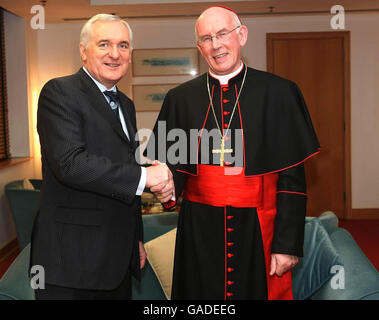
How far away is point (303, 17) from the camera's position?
6102mm

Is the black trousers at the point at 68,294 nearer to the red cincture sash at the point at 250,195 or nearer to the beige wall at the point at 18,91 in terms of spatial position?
the red cincture sash at the point at 250,195

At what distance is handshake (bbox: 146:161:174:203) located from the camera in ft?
5.93

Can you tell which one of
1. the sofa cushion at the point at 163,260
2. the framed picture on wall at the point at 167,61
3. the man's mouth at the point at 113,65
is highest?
the framed picture on wall at the point at 167,61

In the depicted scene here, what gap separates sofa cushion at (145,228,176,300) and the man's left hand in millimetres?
670

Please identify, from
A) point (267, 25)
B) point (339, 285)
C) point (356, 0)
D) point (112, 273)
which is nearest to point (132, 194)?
point (112, 273)

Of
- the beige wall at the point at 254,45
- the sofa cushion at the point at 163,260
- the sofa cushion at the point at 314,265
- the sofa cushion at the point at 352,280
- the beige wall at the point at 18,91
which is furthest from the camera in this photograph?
the beige wall at the point at 254,45

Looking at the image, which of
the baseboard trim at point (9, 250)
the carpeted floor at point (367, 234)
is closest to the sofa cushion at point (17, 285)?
the baseboard trim at point (9, 250)

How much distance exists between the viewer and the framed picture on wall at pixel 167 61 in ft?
20.2

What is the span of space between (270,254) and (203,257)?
10.7 inches

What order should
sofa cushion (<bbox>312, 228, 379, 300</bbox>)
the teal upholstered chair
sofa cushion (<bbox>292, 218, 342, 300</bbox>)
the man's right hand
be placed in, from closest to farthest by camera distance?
the man's right hand → sofa cushion (<bbox>312, 228, 379, 300</bbox>) → sofa cushion (<bbox>292, 218, 342, 300</bbox>) → the teal upholstered chair

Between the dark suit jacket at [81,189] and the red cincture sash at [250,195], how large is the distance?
0.35 meters

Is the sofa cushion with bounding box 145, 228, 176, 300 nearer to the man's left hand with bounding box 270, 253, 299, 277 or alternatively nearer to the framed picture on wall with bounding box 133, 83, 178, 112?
the man's left hand with bounding box 270, 253, 299, 277

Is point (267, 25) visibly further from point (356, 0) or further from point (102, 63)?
point (102, 63)

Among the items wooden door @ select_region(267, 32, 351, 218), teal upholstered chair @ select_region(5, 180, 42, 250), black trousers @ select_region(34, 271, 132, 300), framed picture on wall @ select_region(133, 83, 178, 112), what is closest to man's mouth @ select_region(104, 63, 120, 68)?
black trousers @ select_region(34, 271, 132, 300)
